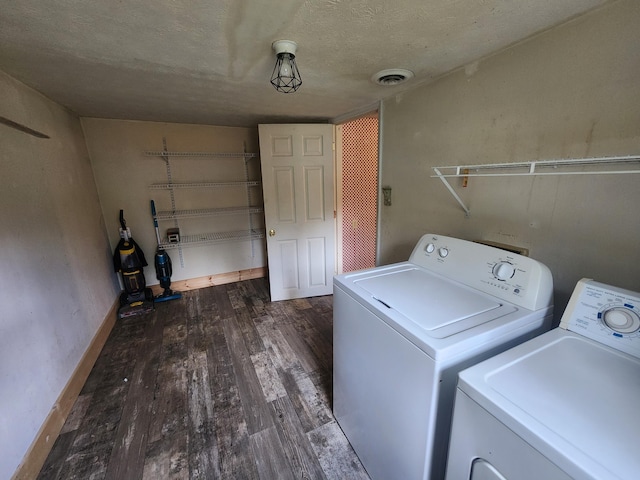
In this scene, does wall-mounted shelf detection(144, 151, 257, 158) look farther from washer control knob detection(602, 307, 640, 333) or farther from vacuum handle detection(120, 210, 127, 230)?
washer control knob detection(602, 307, 640, 333)

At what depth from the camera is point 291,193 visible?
9.58 feet

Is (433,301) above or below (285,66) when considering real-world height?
below

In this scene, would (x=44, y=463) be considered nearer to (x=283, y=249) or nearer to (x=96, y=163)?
(x=283, y=249)

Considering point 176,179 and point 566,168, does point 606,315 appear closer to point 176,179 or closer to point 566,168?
point 566,168

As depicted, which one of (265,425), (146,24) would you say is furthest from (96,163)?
(265,425)

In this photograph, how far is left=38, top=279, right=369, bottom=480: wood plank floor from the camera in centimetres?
138

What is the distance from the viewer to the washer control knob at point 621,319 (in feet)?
2.58

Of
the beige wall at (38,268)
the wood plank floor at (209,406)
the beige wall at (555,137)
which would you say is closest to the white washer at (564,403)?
the beige wall at (555,137)

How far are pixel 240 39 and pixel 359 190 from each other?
2343 mm

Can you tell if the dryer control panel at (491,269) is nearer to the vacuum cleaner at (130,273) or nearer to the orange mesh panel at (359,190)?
the orange mesh panel at (359,190)

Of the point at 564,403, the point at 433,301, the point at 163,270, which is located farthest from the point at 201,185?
the point at 564,403

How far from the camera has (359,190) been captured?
11.0 ft

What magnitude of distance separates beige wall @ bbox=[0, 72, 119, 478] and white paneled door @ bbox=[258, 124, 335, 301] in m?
1.59

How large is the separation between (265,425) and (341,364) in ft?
2.17
